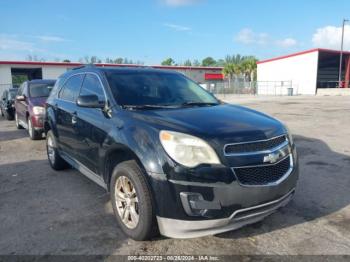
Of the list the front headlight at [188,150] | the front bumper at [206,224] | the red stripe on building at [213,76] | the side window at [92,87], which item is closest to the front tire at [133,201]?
the front bumper at [206,224]

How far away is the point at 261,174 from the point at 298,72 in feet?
162

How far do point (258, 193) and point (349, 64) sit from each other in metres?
54.3

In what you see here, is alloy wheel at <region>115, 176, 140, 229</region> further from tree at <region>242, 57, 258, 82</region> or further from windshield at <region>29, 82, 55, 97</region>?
tree at <region>242, 57, 258, 82</region>

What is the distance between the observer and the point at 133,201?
3418 millimetres

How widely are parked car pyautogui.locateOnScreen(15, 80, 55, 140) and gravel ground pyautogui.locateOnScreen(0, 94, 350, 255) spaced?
2.97 meters

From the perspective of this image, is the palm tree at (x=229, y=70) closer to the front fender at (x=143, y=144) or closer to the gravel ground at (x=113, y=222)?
the gravel ground at (x=113, y=222)

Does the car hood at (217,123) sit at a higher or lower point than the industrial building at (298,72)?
lower

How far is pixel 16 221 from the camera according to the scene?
4012 millimetres

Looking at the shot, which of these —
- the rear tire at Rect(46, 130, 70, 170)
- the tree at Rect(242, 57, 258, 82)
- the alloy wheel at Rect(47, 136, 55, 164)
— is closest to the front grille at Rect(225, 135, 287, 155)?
the rear tire at Rect(46, 130, 70, 170)

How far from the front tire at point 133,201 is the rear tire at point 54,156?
8.62 ft

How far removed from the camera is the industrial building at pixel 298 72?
152 ft

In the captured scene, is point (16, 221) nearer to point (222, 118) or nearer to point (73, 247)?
point (73, 247)

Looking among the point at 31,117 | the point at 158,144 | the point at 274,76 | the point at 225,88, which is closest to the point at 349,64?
the point at 274,76

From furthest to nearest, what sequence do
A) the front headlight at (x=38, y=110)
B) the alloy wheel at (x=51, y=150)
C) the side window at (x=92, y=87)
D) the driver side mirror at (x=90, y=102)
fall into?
the front headlight at (x=38, y=110), the alloy wheel at (x=51, y=150), the side window at (x=92, y=87), the driver side mirror at (x=90, y=102)
